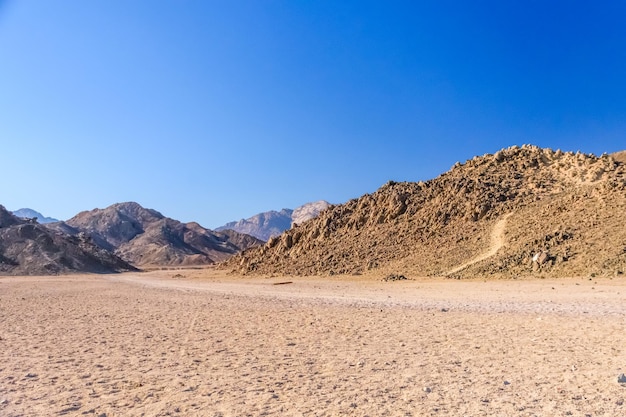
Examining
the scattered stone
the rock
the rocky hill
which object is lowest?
the scattered stone

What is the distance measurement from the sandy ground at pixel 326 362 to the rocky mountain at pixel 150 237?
101869mm

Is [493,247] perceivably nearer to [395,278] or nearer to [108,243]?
[395,278]

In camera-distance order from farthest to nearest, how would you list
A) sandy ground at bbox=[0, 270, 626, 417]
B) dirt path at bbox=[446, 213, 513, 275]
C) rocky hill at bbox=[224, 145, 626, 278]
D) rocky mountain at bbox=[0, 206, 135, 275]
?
rocky mountain at bbox=[0, 206, 135, 275]
dirt path at bbox=[446, 213, 513, 275]
rocky hill at bbox=[224, 145, 626, 278]
sandy ground at bbox=[0, 270, 626, 417]

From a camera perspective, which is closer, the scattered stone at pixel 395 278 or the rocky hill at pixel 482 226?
the rocky hill at pixel 482 226

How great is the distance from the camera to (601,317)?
12828 millimetres

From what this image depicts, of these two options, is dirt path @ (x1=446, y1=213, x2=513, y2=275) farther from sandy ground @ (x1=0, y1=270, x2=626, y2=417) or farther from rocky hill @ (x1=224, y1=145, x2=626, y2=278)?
sandy ground @ (x1=0, y1=270, x2=626, y2=417)

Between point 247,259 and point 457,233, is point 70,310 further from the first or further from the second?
point 247,259

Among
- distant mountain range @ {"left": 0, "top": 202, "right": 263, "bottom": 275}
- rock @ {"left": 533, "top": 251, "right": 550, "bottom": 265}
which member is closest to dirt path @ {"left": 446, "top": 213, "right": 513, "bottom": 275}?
rock @ {"left": 533, "top": 251, "right": 550, "bottom": 265}

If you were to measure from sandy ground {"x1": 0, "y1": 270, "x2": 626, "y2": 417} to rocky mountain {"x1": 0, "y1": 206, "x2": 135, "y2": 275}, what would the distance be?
52584 millimetres

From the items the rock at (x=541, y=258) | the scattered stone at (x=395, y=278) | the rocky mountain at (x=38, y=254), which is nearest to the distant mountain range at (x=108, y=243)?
the rocky mountain at (x=38, y=254)

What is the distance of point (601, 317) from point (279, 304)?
37.1 feet

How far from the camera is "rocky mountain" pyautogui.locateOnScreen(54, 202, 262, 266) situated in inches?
4683

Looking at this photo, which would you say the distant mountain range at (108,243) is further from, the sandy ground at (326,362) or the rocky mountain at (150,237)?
the sandy ground at (326,362)

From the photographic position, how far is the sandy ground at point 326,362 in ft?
20.9
